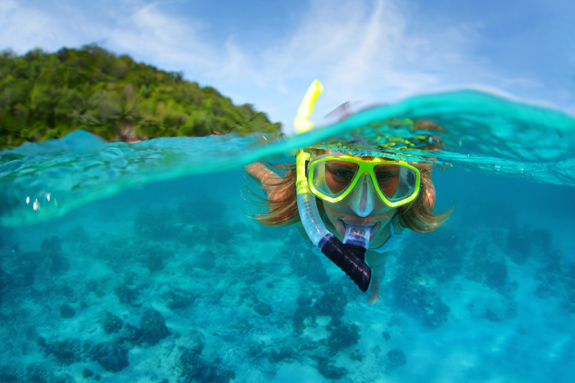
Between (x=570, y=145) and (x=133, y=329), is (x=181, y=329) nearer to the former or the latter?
(x=133, y=329)

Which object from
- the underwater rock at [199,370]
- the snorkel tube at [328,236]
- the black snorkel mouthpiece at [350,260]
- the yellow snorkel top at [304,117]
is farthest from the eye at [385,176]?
the underwater rock at [199,370]

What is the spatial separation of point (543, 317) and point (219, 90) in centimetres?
1932

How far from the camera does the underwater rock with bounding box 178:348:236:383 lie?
9.22 meters

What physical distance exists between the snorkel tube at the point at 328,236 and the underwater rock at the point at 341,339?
814 cm

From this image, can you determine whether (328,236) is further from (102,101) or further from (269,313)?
(269,313)

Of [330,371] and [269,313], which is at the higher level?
[269,313]

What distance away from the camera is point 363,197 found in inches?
157

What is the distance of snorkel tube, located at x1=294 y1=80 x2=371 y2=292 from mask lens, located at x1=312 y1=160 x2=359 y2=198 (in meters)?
0.20

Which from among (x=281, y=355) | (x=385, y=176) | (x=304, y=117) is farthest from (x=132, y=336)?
(x=385, y=176)

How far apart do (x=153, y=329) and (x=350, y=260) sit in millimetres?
10127

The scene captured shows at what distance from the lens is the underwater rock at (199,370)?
9.22m

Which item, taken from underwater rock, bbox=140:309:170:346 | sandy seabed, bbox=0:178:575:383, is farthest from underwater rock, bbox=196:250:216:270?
underwater rock, bbox=140:309:170:346

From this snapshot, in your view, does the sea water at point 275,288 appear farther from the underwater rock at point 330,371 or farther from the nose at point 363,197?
the nose at point 363,197

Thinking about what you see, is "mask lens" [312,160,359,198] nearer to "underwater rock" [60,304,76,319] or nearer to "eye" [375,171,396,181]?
"eye" [375,171,396,181]
